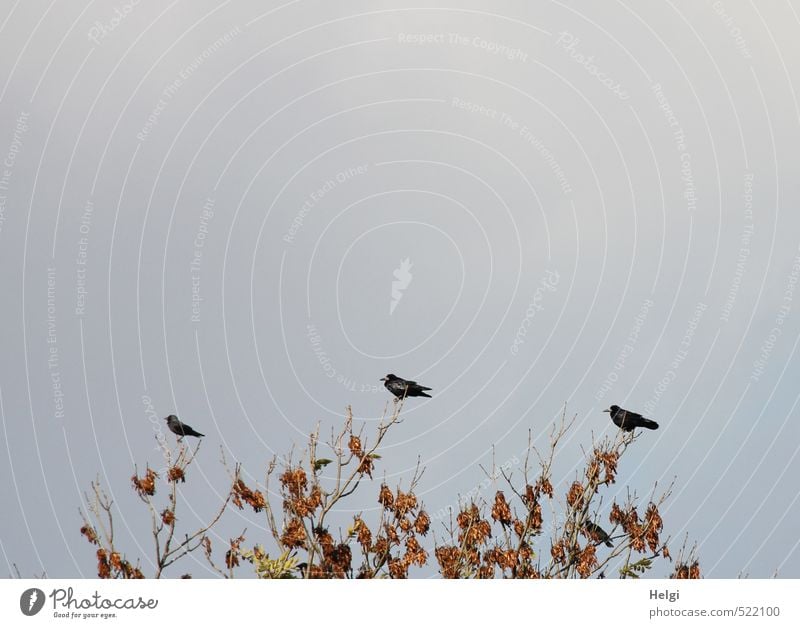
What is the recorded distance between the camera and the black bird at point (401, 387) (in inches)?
880

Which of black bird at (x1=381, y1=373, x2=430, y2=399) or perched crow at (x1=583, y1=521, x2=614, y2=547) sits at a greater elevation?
black bird at (x1=381, y1=373, x2=430, y2=399)

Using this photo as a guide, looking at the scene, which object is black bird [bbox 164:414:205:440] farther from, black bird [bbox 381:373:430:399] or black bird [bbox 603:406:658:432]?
black bird [bbox 603:406:658:432]

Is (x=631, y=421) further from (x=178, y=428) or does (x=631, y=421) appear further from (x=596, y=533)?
(x=178, y=428)

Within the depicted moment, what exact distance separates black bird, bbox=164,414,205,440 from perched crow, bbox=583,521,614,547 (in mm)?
7919

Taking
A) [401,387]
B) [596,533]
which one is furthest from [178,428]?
[596,533]

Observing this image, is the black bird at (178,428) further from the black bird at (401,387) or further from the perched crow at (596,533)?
the perched crow at (596,533)

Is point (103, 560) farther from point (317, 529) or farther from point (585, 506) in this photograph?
point (585, 506)

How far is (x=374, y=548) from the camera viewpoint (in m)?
19.5

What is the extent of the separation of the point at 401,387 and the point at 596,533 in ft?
16.5

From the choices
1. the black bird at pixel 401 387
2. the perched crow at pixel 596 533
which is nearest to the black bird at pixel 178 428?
the black bird at pixel 401 387

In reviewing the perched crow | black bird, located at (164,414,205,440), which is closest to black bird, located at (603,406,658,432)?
the perched crow

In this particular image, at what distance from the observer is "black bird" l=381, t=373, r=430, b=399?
22.3 meters

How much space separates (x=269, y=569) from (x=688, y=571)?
8522mm

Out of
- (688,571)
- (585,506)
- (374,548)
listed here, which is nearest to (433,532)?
(374,548)
